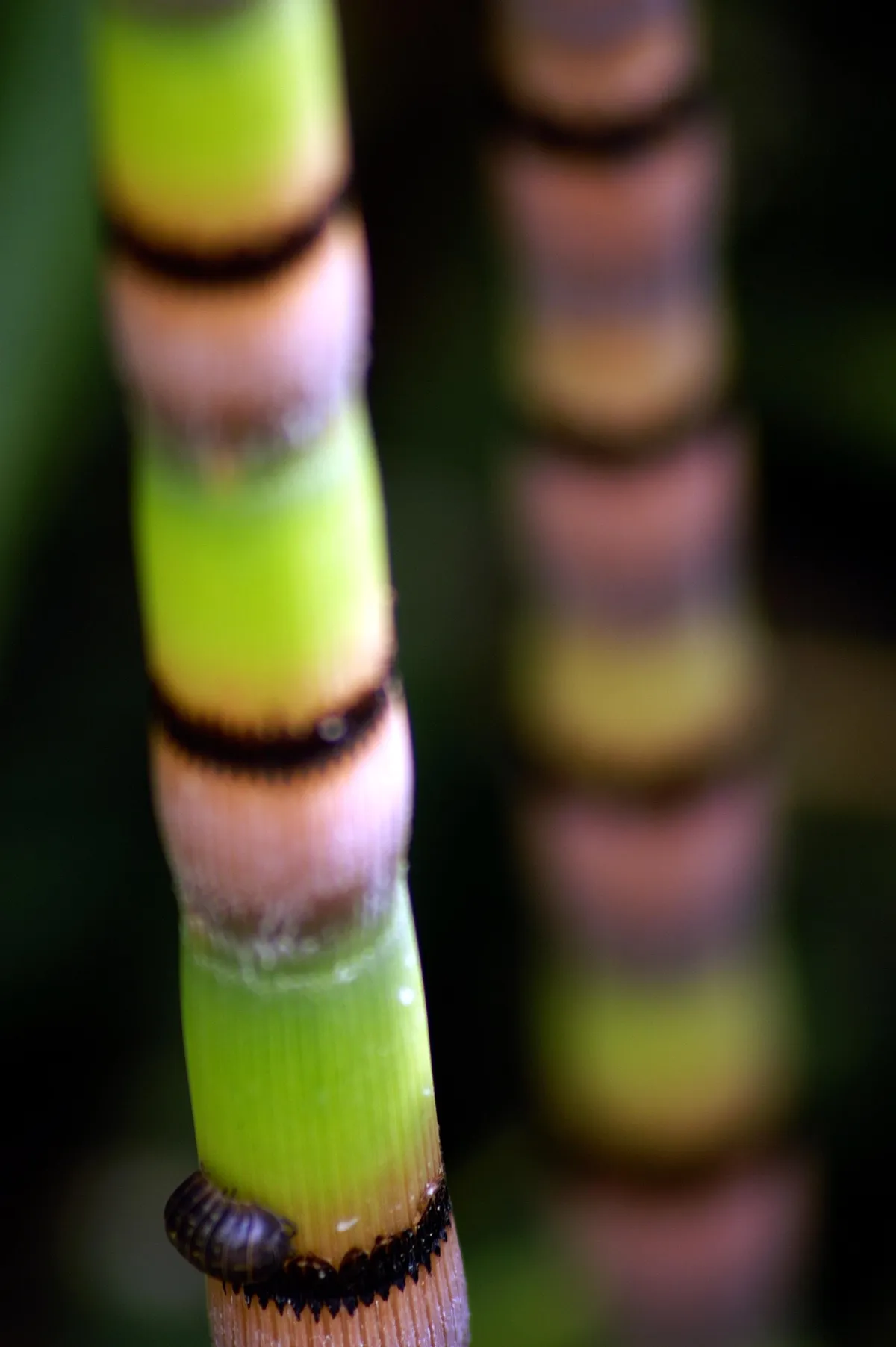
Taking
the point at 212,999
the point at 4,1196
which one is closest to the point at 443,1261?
the point at 212,999

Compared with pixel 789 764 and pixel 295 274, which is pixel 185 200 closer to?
pixel 295 274

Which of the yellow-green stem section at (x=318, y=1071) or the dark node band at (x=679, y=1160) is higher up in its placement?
the yellow-green stem section at (x=318, y=1071)

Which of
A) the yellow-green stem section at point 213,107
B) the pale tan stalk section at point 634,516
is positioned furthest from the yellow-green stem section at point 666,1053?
the yellow-green stem section at point 213,107

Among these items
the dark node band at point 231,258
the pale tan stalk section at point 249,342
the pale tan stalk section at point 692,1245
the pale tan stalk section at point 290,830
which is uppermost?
the dark node band at point 231,258

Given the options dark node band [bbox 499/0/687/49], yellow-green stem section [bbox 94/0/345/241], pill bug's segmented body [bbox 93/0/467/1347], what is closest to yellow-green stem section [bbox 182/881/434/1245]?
pill bug's segmented body [bbox 93/0/467/1347]

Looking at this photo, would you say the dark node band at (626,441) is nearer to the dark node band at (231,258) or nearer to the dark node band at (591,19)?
the dark node band at (591,19)

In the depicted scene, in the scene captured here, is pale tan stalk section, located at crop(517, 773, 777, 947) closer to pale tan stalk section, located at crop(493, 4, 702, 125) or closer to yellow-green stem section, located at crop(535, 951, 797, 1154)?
yellow-green stem section, located at crop(535, 951, 797, 1154)
